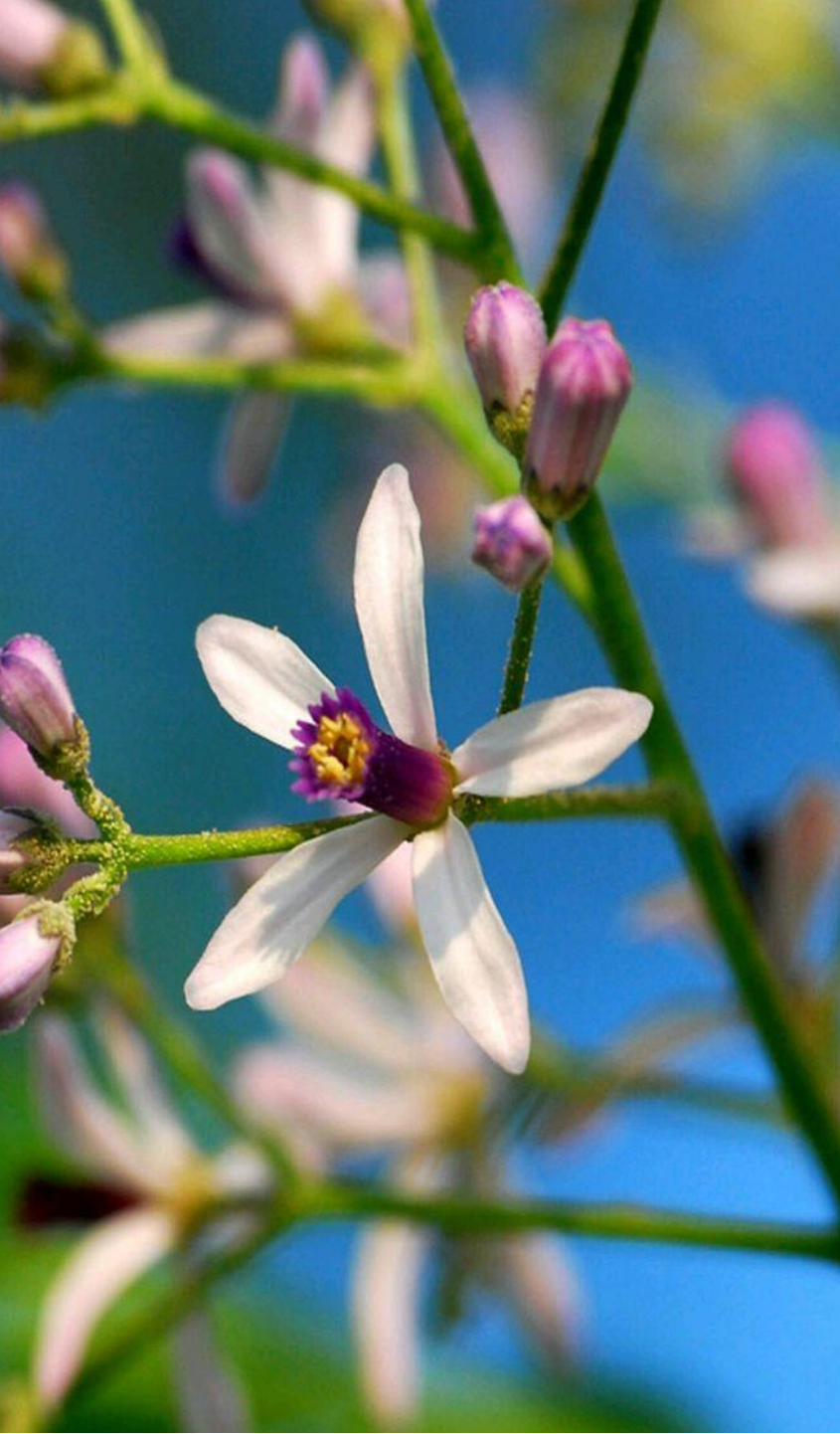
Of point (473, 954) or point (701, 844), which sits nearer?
point (473, 954)

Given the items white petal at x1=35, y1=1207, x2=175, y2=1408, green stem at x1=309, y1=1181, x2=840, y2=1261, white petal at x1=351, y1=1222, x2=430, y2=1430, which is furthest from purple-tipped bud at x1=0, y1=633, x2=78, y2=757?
white petal at x1=351, y1=1222, x2=430, y2=1430

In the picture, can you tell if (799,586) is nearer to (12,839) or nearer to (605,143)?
(605,143)

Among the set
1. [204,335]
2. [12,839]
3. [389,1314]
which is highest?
[204,335]

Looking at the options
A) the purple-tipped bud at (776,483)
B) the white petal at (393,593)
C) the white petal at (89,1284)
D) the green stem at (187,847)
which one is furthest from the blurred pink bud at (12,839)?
the purple-tipped bud at (776,483)

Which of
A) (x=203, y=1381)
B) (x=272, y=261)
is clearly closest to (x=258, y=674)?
(x=272, y=261)

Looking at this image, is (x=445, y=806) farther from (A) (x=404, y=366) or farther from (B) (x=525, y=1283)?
(B) (x=525, y=1283)

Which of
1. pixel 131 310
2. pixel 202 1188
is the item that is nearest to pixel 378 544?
pixel 202 1188
